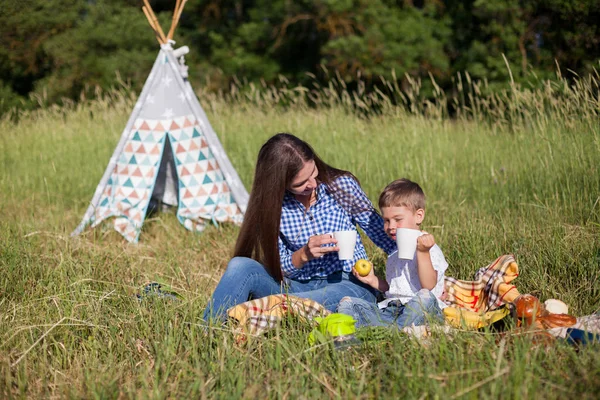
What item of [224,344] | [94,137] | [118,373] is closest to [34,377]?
[118,373]

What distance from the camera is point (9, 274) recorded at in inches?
123

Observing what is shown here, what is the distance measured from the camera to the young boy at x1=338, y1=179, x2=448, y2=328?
2.55 metres

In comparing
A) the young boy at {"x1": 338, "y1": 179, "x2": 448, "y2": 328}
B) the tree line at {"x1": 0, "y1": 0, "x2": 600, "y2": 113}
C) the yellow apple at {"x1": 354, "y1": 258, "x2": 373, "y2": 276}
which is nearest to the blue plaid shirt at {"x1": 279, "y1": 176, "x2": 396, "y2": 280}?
the young boy at {"x1": 338, "y1": 179, "x2": 448, "y2": 328}

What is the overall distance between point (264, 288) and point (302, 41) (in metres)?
12.2

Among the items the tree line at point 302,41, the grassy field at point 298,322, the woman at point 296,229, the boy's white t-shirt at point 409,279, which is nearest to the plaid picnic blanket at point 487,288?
the boy's white t-shirt at point 409,279

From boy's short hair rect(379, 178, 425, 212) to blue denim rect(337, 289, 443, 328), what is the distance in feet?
1.30

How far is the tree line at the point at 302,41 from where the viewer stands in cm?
970

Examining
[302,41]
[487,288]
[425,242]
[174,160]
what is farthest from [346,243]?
[302,41]

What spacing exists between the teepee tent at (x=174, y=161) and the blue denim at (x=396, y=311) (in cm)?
198

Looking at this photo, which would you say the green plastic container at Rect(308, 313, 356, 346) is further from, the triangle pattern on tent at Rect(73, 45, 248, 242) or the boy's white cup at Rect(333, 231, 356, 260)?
the triangle pattern on tent at Rect(73, 45, 248, 242)

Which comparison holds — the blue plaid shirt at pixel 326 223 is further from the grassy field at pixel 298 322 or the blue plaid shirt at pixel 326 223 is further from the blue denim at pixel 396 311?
the grassy field at pixel 298 322

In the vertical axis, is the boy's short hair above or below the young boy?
above

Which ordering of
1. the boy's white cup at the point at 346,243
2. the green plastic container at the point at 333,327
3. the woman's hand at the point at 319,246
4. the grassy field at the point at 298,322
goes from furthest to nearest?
the woman's hand at the point at 319,246 → the boy's white cup at the point at 346,243 → the green plastic container at the point at 333,327 → the grassy field at the point at 298,322

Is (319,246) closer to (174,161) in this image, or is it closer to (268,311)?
(268,311)
